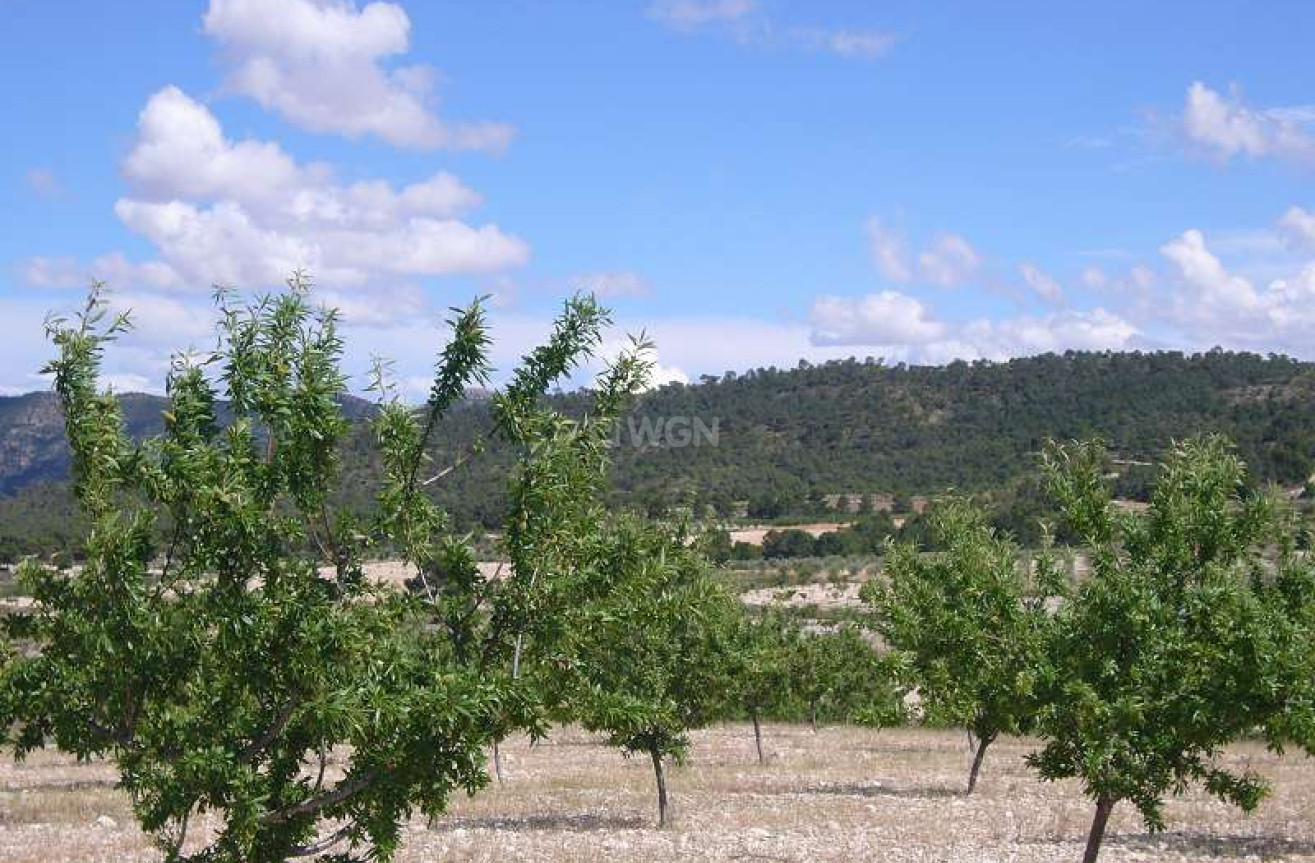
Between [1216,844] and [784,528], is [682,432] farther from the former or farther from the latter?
[1216,844]

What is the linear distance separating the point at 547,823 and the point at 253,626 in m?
16.0

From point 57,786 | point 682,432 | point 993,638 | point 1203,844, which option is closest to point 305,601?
point 993,638

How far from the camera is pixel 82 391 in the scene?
7.55 meters

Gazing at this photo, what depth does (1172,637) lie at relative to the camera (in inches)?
449

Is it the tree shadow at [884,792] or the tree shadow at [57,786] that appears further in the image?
the tree shadow at [57,786]

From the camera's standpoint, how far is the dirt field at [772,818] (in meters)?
18.4

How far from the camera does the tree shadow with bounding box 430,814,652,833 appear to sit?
21297mm

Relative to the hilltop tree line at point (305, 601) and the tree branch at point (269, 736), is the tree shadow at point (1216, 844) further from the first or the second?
the tree branch at point (269, 736)

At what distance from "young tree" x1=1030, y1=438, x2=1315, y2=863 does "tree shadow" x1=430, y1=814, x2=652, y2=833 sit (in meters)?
10.7

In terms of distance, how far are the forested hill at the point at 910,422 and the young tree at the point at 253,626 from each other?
73325 mm

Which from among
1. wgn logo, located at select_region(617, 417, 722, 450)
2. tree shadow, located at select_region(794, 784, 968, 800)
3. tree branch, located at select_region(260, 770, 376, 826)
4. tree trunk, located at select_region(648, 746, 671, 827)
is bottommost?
tree shadow, located at select_region(794, 784, 968, 800)

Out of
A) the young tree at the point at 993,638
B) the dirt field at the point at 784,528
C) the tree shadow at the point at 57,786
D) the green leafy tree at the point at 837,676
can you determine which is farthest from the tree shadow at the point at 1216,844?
the dirt field at the point at 784,528

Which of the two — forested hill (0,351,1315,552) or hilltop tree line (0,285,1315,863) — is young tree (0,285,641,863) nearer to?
hilltop tree line (0,285,1315,863)

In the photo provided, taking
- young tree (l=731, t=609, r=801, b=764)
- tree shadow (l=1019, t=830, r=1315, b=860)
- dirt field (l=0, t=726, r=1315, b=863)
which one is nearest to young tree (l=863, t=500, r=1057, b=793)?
dirt field (l=0, t=726, r=1315, b=863)
